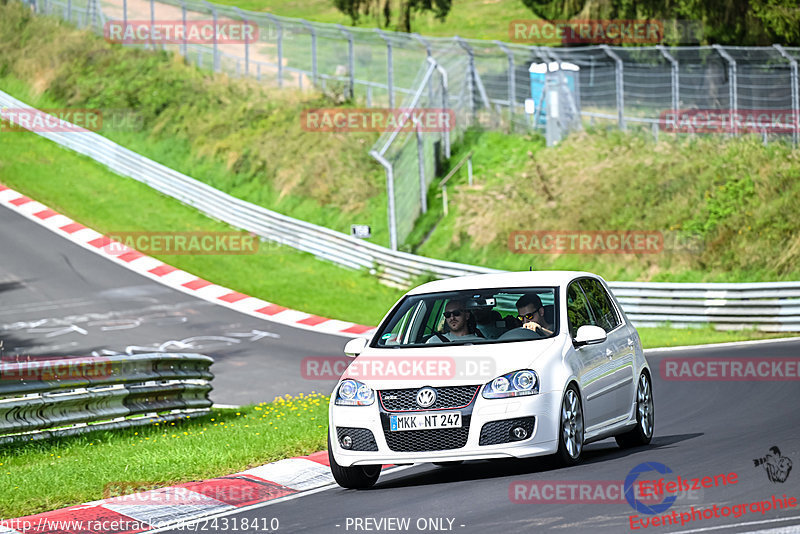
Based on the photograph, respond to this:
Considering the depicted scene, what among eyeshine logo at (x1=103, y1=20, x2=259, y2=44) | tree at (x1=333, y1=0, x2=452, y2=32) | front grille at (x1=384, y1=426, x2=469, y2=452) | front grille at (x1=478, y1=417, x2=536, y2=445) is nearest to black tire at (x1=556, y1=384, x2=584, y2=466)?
front grille at (x1=478, y1=417, x2=536, y2=445)

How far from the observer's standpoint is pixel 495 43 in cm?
3306

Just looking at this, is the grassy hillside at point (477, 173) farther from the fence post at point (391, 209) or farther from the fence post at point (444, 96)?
the fence post at point (391, 209)

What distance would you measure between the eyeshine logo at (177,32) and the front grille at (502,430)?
3497cm

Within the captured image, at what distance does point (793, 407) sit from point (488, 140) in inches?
963

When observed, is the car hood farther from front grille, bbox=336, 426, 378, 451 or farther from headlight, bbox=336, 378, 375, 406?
front grille, bbox=336, 426, 378, 451

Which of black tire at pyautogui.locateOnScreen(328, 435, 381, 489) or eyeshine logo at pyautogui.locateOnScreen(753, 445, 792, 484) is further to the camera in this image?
black tire at pyautogui.locateOnScreen(328, 435, 381, 489)

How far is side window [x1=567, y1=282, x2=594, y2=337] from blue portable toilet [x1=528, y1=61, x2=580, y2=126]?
896 inches

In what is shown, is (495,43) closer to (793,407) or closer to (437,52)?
(437,52)

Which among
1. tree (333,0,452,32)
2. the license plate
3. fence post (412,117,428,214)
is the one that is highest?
tree (333,0,452,32)

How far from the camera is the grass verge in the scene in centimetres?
1007

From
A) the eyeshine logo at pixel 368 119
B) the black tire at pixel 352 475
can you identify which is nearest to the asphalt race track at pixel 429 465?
the black tire at pixel 352 475

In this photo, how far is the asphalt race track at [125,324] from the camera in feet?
67.4

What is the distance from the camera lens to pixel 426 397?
928 cm

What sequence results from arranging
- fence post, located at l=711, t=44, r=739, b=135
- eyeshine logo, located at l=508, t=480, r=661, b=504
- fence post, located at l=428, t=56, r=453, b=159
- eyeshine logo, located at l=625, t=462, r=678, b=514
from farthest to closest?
fence post, located at l=428, t=56, r=453, b=159
fence post, located at l=711, t=44, r=739, b=135
eyeshine logo, located at l=508, t=480, r=661, b=504
eyeshine logo, located at l=625, t=462, r=678, b=514
